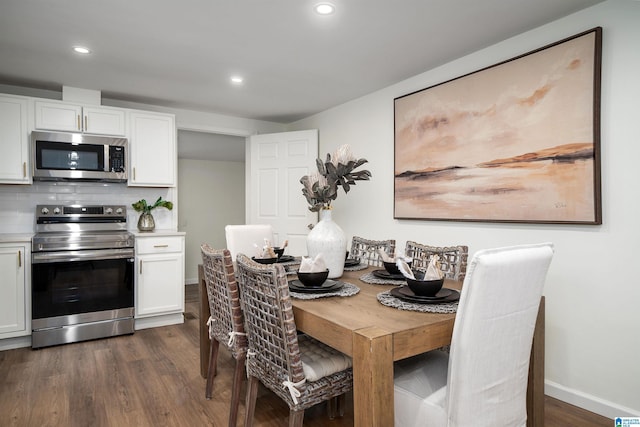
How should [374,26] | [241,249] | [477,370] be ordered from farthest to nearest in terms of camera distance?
[241,249] < [374,26] < [477,370]

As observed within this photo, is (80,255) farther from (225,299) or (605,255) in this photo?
(605,255)

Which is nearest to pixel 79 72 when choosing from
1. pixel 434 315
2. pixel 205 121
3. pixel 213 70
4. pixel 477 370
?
pixel 213 70

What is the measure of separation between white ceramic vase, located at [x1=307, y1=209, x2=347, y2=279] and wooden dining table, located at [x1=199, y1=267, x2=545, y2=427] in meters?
0.38

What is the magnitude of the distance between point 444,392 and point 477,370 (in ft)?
0.76

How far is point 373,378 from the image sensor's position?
1.21m

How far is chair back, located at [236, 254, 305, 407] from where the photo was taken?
148 cm

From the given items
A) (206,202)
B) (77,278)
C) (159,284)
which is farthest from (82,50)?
(206,202)

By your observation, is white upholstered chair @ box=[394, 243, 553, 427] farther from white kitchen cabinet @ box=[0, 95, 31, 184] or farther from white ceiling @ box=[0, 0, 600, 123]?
white kitchen cabinet @ box=[0, 95, 31, 184]

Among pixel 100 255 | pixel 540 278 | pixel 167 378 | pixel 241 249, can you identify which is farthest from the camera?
pixel 100 255

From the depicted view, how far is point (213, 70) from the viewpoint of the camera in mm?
3199

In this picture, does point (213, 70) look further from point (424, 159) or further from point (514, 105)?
point (514, 105)

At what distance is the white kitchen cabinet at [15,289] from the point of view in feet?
10.3

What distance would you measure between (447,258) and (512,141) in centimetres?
94

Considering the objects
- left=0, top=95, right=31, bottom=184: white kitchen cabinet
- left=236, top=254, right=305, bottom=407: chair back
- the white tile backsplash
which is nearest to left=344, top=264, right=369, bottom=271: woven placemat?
left=236, top=254, right=305, bottom=407: chair back
